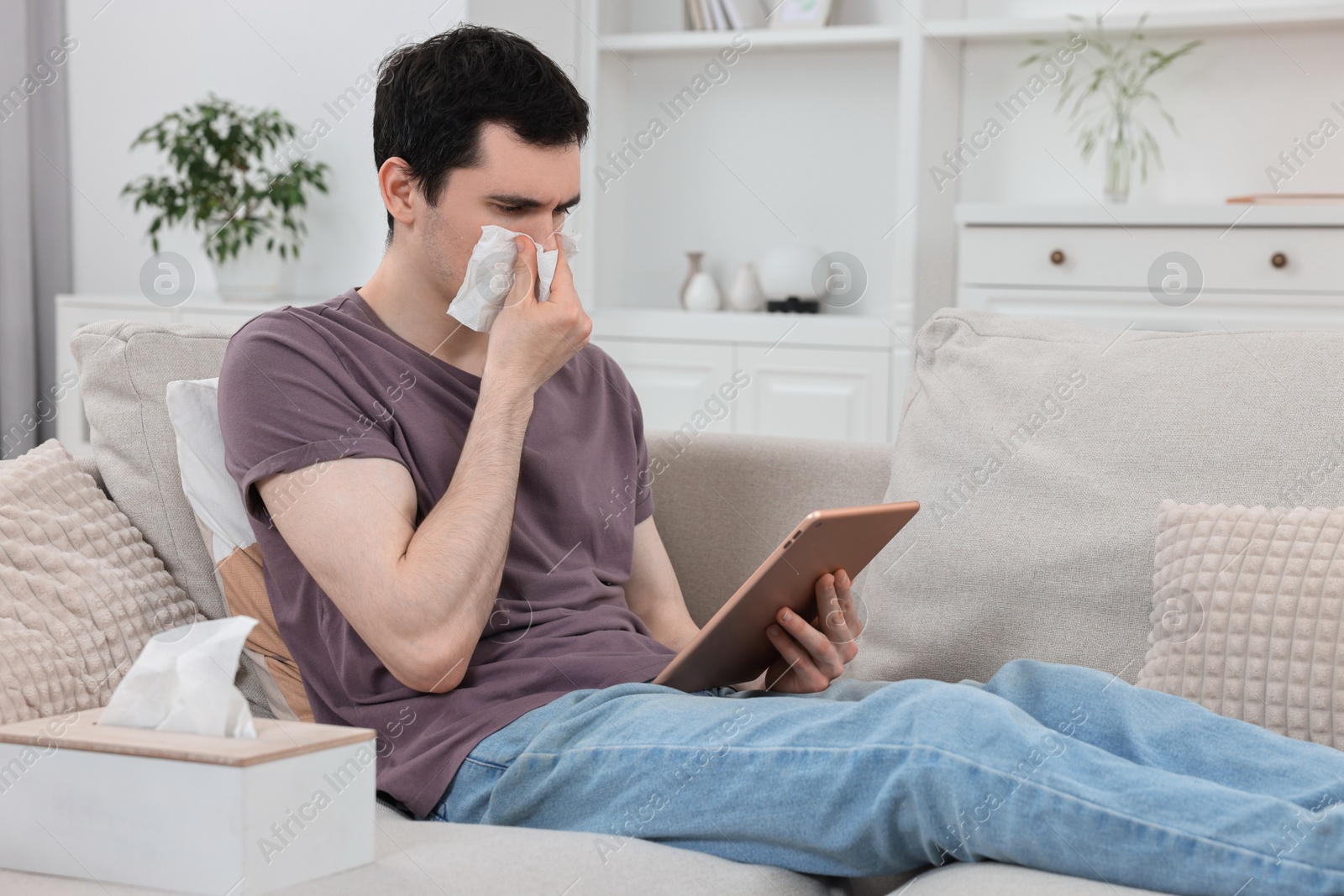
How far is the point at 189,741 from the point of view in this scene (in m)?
0.84

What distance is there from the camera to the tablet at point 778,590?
112cm

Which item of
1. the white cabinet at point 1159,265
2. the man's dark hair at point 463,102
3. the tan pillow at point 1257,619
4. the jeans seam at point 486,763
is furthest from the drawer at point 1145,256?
the jeans seam at point 486,763

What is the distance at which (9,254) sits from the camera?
3.46 metres

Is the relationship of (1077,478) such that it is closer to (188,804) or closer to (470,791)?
(470,791)

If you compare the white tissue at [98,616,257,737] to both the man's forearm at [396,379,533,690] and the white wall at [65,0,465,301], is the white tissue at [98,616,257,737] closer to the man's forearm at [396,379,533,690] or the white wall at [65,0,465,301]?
the man's forearm at [396,379,533,690]

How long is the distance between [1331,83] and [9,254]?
11.2 feet

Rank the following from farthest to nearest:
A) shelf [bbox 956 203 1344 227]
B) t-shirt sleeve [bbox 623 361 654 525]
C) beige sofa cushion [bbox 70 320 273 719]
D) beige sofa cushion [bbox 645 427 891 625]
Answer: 1. shelf [bbox 956 203 1344 227]
2. beige sofa cushion [bbox 645 427 891 625]
3. t-shirt sleeve [bbox 623 361 654 525]
4. beige sofa cushion [bbox 70 320 273 719]

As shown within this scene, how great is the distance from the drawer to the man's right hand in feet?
5.75

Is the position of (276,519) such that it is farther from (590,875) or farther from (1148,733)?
(1148,733)

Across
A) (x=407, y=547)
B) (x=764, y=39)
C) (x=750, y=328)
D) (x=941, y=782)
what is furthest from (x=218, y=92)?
(x=941, y=782)

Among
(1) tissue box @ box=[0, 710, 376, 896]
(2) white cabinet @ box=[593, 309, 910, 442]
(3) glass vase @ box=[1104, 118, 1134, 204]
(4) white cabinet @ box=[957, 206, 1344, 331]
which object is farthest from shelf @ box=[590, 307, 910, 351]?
(1) tissue box @ box=[0, 710, 376, 896]

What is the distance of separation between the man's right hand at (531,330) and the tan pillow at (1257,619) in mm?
665

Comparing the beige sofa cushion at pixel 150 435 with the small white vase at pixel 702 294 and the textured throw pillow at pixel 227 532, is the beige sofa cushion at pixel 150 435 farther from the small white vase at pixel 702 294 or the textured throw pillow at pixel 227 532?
the small white vase at pixel 702 294

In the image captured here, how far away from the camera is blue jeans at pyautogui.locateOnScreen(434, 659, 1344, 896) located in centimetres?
90
